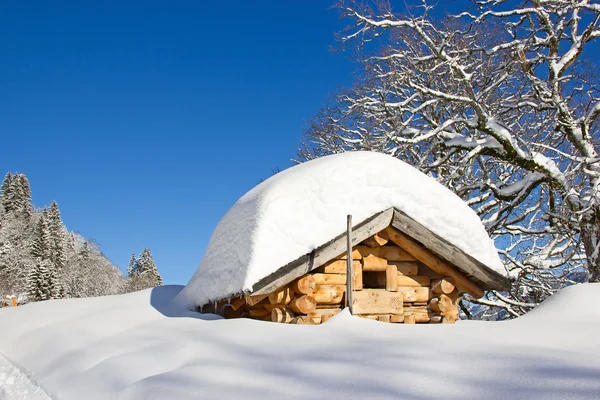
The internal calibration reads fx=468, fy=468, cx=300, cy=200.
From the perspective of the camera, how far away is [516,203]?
9.72 m

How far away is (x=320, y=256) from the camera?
5.26m

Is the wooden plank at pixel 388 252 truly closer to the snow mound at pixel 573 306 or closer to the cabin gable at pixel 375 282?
the cabin gable at pixel 375 282

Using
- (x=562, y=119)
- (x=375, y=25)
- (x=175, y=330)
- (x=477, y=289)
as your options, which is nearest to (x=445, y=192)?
(x=477, y=289)

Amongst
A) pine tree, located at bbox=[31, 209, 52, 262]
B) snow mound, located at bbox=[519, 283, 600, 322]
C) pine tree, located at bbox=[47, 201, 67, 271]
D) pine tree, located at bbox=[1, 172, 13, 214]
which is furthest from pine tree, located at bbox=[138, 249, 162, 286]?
snow mound, located at bbox=[519, 283, 600, 322]

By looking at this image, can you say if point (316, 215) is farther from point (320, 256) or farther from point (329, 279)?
point (329, 279)

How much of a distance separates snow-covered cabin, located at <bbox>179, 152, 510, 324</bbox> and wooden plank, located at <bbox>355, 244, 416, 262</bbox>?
0.01 m

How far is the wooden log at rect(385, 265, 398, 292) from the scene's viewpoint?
6.08 metres

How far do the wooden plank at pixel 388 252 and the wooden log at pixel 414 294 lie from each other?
0.40 meters

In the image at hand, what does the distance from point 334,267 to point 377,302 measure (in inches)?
31.0

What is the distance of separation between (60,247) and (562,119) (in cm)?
4841

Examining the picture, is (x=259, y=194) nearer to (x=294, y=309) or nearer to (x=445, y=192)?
(x=294, y=309)

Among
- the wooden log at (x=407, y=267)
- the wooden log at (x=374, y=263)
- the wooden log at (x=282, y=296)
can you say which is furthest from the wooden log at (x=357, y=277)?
the wooden log at (x=282, y=296)

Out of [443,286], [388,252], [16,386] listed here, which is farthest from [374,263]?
[16,386]

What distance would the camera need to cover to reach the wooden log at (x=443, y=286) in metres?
6.32
